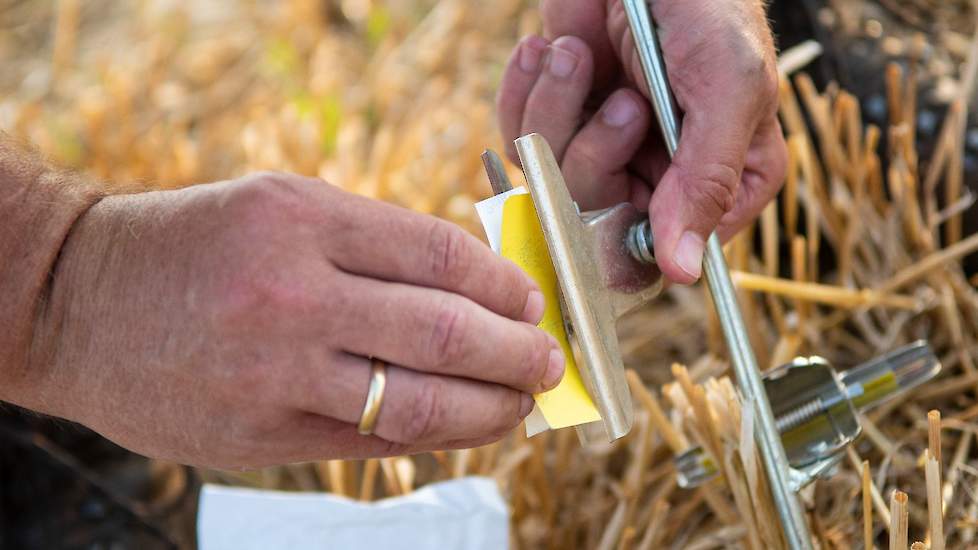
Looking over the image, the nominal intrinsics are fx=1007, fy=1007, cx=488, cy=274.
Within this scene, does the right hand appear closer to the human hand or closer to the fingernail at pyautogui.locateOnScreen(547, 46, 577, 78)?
the human hand

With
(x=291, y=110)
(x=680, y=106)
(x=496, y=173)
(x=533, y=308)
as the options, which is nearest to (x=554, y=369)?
(x=533, y=308)

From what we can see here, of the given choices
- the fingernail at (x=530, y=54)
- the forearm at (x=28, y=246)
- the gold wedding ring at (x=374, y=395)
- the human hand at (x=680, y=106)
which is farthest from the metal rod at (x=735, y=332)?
the forearm at (x=28, y=246)

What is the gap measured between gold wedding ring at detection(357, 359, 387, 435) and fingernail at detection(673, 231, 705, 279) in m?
0.24

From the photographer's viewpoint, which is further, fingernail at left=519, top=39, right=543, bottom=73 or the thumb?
fingernail at left=519, top=39, right=543, bottom=73

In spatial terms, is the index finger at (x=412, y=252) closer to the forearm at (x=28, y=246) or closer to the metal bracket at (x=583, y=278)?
the metal bracket at (x=583, y=278)

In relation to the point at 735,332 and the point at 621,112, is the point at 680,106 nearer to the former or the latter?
the point at 621,112

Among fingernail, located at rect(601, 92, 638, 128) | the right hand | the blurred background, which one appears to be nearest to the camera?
the right hand

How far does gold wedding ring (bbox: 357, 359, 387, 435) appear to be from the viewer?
0.57 m

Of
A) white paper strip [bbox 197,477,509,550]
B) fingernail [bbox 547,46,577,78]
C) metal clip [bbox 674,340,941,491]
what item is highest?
fingernail [bbox 547,46,577,78]

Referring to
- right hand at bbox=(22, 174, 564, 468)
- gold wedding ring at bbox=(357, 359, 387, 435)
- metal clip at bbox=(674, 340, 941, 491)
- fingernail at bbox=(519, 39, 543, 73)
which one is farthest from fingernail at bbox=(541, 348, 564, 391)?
fingernail at bbox=(519, 39, 543, 73)

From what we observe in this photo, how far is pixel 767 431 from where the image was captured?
0.73 meters

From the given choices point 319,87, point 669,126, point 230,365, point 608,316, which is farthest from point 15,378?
point 319,87

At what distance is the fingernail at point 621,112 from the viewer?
0.85m

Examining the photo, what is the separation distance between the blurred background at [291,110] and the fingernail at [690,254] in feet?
1.22
